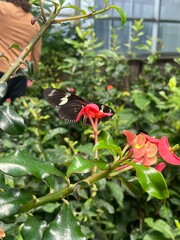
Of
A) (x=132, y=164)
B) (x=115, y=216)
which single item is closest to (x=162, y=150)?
(x=132, y=164)

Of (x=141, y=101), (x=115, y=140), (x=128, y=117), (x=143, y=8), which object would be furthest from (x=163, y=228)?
(x=143, y=8)

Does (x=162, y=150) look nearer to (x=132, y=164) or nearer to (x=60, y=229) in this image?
(x=132, y=164)

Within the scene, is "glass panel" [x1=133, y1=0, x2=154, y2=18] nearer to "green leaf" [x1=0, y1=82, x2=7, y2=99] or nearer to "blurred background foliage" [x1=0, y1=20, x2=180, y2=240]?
"blurred background foliage" [x1=0, y1=20, x2=180, y2=240]

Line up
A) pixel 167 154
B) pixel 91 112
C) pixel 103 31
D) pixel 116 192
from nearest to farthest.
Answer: pixel 167 154
pixel 91 112
pixel 116 192
pixel 103 31

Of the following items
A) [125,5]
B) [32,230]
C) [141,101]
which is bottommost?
[125,5]

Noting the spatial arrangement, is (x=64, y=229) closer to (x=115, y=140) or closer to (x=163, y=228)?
(x=163, y=228)

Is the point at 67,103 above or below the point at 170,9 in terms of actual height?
above

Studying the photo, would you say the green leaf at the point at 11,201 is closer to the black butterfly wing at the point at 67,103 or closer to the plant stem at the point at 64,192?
the plant stem at the point at 64,192

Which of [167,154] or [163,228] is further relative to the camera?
[163,228]
